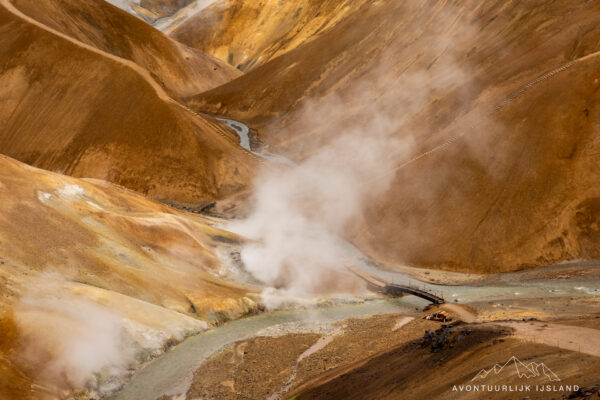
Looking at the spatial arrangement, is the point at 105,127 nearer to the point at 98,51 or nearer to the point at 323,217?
the point at 98,51

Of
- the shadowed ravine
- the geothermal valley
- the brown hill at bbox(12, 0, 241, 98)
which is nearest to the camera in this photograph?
the geothermal valley

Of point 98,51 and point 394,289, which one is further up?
point 98,51

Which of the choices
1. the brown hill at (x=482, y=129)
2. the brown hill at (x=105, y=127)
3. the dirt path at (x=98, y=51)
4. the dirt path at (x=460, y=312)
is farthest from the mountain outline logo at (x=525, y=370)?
the dirt path at (x=98, y=51)

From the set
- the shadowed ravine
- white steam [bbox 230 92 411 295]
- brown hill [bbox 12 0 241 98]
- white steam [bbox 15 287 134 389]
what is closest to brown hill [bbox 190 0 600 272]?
white steam [bbox 230 92 411 295]

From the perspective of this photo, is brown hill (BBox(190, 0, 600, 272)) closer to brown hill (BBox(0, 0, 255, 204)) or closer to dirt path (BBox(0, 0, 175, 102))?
brown hill (BBox(0, 0, 255, 204))

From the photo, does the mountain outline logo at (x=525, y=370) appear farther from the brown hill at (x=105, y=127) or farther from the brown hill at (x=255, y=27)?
the brown hill at (x=255, y=27)

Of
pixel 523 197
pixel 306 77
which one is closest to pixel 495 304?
pixel 523 197

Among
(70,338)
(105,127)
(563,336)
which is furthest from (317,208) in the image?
(563,336)
